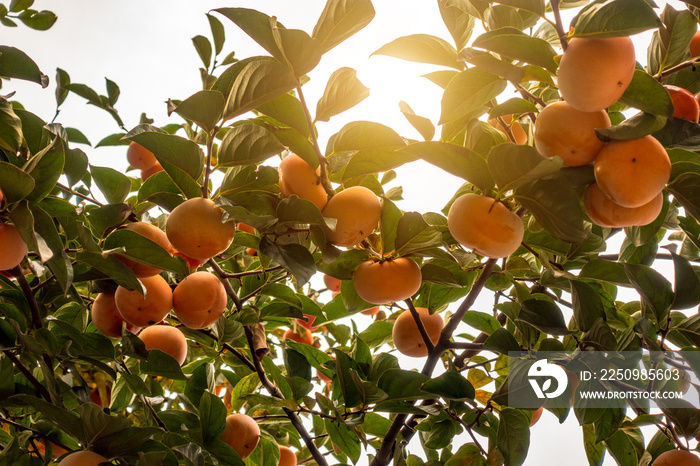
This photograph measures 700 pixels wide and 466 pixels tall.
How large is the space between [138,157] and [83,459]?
1008mm

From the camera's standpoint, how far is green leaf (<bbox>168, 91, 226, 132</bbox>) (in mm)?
850

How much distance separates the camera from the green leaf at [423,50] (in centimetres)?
95

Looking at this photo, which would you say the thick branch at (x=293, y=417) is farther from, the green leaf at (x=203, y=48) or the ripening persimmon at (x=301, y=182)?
the green leaf at (x=203, y=48)

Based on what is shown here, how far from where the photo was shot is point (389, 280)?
3.26 ft

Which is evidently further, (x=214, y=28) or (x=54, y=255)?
(x=214, y=28)

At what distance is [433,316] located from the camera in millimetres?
1395

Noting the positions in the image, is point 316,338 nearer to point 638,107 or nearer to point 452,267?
point 452,267

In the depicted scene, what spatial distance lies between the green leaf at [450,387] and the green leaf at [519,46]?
64 cm

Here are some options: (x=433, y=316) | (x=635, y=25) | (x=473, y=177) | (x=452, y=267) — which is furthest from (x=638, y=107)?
(x=433, y=316)

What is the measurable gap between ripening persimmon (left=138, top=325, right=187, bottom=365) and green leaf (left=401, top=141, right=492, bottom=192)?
76 cm

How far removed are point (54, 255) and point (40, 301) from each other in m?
0.47

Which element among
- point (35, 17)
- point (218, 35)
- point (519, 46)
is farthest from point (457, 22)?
point (35, 17)

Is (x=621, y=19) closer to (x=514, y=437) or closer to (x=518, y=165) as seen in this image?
(x=518, y=165)

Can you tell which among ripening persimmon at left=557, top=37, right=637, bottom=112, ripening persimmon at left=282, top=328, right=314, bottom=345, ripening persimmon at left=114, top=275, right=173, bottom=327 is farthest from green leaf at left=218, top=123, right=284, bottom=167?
ripening persimmon at left=282, top=328, right=314, bottom=345
